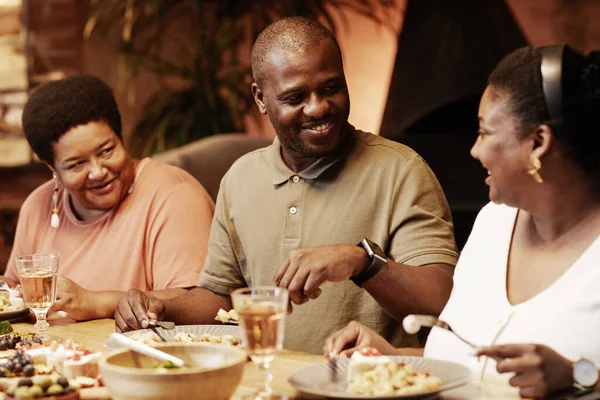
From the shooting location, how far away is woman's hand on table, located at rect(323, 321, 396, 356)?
169 cm

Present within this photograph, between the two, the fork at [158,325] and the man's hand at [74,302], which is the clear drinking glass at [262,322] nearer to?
the fork at [158,325]

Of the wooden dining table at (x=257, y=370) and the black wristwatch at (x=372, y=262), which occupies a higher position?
the black wristwatch at (x=372, y=262)

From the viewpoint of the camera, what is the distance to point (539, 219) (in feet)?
5.68

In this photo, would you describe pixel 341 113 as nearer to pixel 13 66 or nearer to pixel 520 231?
pixel 520 231

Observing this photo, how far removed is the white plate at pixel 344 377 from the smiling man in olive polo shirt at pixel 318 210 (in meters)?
0.46

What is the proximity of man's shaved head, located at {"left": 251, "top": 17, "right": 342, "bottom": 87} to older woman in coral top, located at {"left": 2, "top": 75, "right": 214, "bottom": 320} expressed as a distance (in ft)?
1.81

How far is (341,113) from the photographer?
2.16m

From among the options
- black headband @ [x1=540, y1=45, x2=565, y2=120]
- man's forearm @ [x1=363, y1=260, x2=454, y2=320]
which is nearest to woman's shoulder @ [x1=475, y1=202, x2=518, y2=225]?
man's forearm @ [x1=363, y1=260, x2=454, y2=320]

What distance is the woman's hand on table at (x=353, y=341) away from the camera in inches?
66.6

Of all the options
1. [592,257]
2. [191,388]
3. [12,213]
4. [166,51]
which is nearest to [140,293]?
[191,388]

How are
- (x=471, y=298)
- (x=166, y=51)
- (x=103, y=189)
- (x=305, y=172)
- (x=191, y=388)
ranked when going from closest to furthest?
(x=191, y=388)
(x=471, y=298)
(x=305, y=172)
(x=103, y=189)
(x=166, y=51)

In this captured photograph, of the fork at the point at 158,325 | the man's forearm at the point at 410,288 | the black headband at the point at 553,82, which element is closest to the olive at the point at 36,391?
the fork at the point at 158,325

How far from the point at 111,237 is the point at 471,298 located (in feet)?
4.15

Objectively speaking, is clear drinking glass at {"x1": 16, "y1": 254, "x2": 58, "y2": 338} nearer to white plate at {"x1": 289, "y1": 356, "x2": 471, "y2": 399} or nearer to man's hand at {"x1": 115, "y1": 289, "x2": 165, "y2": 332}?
man's hand at {"x1": 115, "y1": 289, "x2": 165, "y2": 332}
